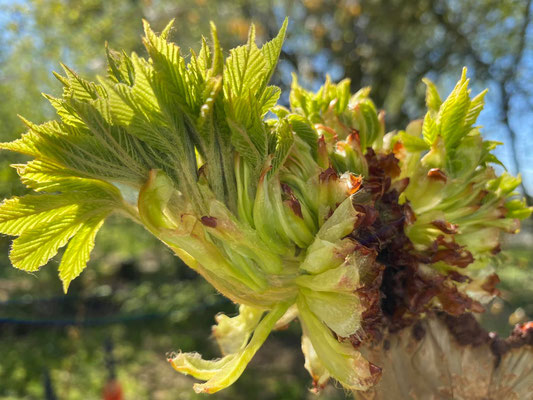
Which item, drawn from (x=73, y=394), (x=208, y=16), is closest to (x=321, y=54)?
(x=208, y=16)

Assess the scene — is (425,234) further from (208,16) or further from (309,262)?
(208,16)

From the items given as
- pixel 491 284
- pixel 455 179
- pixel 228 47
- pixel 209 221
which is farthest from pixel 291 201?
pixel 228 47

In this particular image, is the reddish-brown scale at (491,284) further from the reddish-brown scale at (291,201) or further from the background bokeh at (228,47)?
the background bokeh at (228,47)

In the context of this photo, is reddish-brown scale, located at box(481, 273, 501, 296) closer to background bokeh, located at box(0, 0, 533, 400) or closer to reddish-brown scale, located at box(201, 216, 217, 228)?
reddish-brown scale, located at box(201, 216, 217, 228)

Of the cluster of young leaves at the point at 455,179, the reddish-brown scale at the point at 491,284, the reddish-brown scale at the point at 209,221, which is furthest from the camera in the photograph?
the reddish-brown scale at the point at 491,284

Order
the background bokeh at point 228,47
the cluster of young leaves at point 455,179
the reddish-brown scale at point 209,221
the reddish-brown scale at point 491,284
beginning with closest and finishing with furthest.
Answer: the reddish-brown scale at point 209,221
the cluster of young leaves at point 455,179
the reddish-brown scale at point 491,284
the background bokeh at point 228,47

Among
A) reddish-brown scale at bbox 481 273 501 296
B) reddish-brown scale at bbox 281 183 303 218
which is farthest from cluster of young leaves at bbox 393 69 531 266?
reddish-brown scale at bbox 281 183 303 218

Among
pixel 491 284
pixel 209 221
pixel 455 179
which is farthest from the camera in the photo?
pixel 491 284

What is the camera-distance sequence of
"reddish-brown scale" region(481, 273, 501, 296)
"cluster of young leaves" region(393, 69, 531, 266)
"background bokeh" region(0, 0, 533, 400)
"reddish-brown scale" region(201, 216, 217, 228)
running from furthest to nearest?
Answer: 1. "background bokeh" region(0, 0, 533, 400)
2. "reddish-brown scale" region(481, 273, 501, 296)
3. "cluster of young leaves" region(393, 69, 531, 266)
4. "reddish-brown scale" region(201, 216, 217, 228)

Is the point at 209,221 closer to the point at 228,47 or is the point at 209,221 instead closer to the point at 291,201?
the point at 291,201

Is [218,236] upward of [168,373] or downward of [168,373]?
upward

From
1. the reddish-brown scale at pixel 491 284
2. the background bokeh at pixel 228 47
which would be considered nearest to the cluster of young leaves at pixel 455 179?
the reddish-brown scale at pixel 491 284
